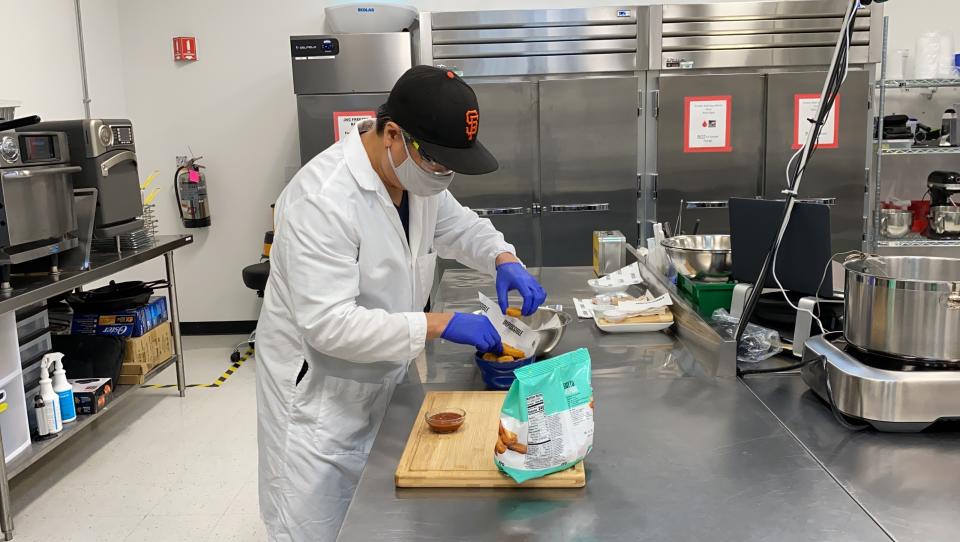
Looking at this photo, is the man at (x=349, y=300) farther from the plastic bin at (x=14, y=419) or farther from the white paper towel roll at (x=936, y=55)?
the white paper towel roll at (x=936, y=55)

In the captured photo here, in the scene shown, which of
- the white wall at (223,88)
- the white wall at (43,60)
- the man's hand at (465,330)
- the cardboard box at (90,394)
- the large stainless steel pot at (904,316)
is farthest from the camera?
the white wall at (223,88)

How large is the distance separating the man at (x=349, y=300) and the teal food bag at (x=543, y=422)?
0.42 m

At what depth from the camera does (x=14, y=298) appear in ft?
9.14

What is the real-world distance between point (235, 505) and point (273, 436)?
4.45ft

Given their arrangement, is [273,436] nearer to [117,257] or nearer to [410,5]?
[117,257]

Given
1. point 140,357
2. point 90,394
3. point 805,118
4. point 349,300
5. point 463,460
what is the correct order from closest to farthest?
point 463,460
point 349,300
point 90,394
point 140,357
point 805,118

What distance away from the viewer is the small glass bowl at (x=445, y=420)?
1.50m

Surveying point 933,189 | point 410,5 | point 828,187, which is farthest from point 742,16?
point 410,5

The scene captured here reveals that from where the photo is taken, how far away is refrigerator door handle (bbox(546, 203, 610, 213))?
4664 mm

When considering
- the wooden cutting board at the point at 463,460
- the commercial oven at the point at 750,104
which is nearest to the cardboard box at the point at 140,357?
the wooden cutting board at the point at 463,460

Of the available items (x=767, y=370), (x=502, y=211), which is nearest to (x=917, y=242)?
(x=502, y=211)

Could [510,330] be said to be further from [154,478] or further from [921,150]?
[921,150]

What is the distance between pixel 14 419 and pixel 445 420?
227 cm

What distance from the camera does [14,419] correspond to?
2.96 metres
